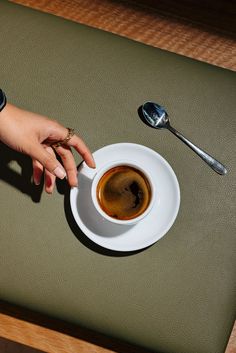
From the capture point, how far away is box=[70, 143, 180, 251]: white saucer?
0.63m

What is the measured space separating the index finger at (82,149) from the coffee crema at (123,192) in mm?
29

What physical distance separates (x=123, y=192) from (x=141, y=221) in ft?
0.17

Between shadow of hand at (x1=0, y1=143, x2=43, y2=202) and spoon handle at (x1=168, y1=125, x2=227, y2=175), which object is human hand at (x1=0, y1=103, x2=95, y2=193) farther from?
spoon handle at (x1=168, y1=125, x2=227, y2=175)

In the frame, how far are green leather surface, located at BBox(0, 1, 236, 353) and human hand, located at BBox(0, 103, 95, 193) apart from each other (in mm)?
26

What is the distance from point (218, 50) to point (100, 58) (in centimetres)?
20

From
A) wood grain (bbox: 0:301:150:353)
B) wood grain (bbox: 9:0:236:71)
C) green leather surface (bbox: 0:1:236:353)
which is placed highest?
wood grain (bbox: 9:0:236:71)

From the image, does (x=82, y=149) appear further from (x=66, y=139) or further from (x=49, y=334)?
(x=49, y=334)

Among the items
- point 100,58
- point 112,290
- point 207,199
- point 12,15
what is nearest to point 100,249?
point 112,290

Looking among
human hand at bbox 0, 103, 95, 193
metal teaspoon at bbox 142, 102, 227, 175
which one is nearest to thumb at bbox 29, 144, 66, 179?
human hand at bbox 0, 103, 95, 193

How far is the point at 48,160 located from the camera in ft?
2.06

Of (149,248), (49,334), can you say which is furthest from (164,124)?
(49,334)

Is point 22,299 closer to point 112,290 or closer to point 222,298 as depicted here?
point 112,290

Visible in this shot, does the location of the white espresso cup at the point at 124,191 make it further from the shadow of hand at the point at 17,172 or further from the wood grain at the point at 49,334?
the wood grain at the point at 49,334

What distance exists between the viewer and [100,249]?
2.16 feet
